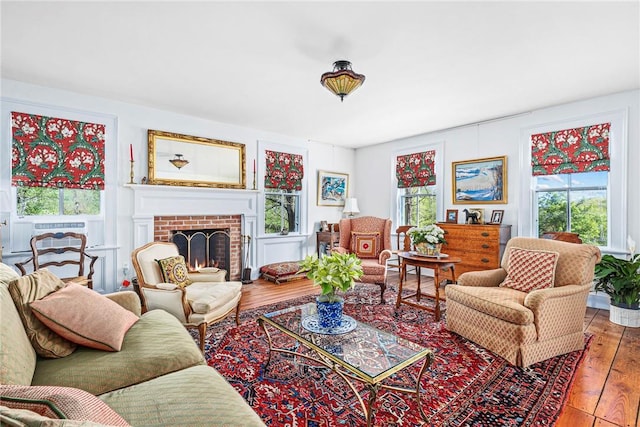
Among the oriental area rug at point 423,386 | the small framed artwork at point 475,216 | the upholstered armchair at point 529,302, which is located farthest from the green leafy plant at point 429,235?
the small framed artwork at point 475,216

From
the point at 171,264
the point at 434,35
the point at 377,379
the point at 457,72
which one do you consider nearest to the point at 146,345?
the point at 377,379

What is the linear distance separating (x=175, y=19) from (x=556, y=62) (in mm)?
3279

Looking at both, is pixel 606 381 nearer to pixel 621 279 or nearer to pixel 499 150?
pixel 621 279

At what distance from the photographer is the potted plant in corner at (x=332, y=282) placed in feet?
6.76

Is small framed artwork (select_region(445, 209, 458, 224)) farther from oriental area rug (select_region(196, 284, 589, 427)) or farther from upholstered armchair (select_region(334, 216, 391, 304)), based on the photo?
oriental area rug (select_region(196, 284, 589, 427))

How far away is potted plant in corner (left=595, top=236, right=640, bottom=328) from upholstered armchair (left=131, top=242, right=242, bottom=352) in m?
3.79

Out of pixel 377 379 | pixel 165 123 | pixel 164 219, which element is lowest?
pixel 377 379

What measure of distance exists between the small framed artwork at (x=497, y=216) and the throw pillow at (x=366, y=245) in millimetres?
1729

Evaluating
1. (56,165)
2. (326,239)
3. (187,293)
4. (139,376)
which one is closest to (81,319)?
(139,376)

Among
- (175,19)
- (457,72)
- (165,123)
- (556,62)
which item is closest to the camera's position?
(175,19)

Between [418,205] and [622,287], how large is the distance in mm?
3020

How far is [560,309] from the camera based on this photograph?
2381 millimetres

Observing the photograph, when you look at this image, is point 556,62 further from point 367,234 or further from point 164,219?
point 164,219

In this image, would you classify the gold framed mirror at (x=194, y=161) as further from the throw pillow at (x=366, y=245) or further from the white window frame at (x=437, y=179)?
the white window frame at (x=437, y=179)
